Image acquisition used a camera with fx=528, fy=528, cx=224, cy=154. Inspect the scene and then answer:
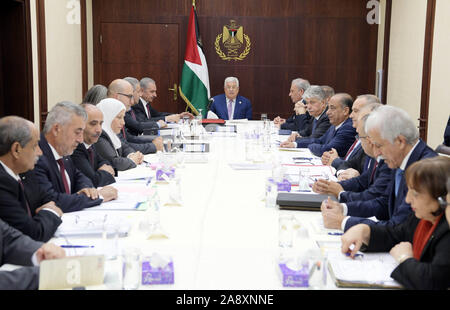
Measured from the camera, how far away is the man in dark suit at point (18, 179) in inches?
91.0

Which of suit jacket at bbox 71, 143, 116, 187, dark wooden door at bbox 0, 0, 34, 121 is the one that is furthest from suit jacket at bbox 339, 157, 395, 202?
dark wooden door at bbox 0, 0, 34, 121

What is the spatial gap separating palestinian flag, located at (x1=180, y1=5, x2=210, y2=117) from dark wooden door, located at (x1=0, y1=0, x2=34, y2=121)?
9.72 ft

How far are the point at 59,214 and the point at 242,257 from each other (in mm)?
1014

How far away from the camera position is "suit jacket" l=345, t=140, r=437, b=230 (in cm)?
251

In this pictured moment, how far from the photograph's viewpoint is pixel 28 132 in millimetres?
2383

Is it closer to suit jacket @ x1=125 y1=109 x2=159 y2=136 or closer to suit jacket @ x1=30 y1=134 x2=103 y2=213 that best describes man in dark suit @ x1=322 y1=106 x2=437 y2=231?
suit jacket @ x1=30 y1=134 x2=103 y2=213

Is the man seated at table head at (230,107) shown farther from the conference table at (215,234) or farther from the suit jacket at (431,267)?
the suit jacket at (431,267)

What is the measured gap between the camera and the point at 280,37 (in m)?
9.16

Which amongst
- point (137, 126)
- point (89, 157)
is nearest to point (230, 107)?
point (137, 126)

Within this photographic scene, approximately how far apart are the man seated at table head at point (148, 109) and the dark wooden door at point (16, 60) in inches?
58.2

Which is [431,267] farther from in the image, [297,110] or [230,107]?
[230,107]
